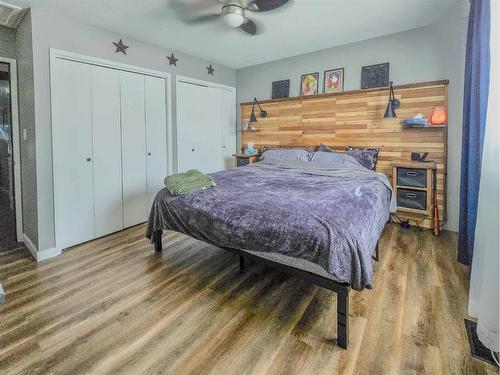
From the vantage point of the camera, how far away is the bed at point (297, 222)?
154cm

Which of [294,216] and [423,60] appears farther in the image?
[423,60]

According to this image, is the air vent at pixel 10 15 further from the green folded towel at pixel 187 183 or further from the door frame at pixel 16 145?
the green folded towel at pixel 187 183

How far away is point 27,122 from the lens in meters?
2.87

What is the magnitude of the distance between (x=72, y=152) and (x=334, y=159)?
3021 mm

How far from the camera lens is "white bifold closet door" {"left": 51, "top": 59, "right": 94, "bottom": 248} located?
2.84m

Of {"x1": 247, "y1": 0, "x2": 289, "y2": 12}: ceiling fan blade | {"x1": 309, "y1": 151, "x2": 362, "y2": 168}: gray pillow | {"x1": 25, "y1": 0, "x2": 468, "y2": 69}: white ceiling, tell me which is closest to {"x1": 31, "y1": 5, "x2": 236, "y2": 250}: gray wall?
{"x1": 25, "y1": 0, "x2": 468, "y2": 69}: white ceiling

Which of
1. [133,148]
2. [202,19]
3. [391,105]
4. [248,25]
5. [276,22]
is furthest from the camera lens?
[133,148]

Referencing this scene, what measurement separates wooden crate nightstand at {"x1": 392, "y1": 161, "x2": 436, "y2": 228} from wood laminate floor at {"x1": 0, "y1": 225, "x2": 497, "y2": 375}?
2.14 feet

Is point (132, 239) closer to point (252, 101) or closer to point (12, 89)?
point (12, 89)

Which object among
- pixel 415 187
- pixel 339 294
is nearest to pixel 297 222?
pixel 339 294

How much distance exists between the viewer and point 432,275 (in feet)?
7.61

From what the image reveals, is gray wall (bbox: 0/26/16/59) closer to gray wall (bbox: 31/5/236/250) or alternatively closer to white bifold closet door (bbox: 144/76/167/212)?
gray wall (bbox: 31/5/236/250)

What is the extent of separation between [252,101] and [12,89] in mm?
3295

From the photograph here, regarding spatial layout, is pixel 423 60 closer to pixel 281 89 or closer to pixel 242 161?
pixel 281 89
